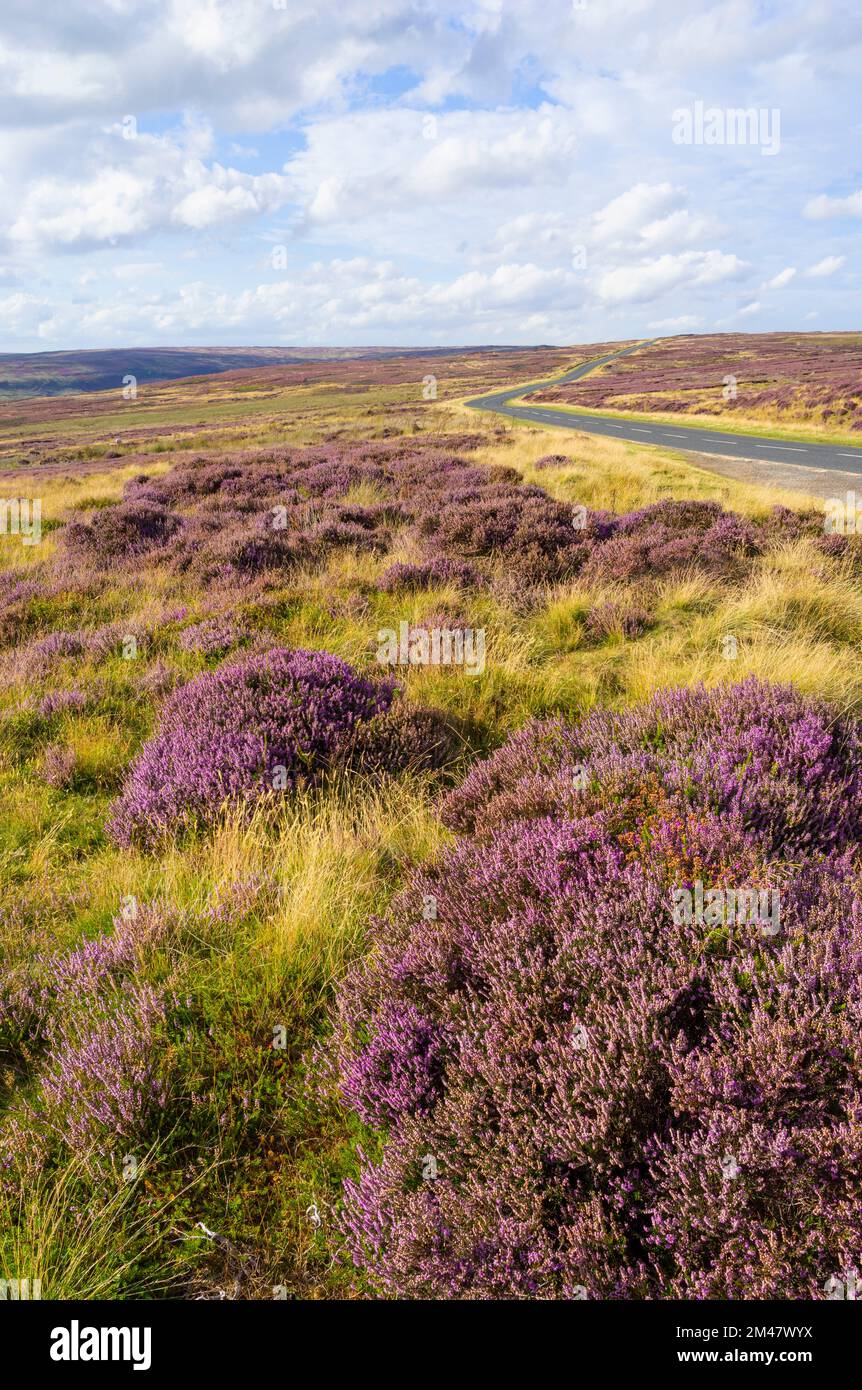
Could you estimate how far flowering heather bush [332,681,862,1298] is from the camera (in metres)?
1.56

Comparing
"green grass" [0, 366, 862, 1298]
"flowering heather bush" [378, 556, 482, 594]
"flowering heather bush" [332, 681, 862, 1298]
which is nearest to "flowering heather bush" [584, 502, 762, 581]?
"green grass" [0, 366, 862, 1298]

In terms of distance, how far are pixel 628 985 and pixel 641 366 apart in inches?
4465

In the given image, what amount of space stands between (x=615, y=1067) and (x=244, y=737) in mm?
2934

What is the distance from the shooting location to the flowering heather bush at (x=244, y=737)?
3.90m

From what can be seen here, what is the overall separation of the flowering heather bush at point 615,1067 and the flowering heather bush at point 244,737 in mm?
1519

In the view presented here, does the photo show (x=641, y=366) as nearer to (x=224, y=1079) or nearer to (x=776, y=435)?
(x=776, y=435)

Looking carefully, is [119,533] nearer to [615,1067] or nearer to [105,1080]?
[105,1080]

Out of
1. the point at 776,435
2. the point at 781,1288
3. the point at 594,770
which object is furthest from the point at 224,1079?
the point at 776,435

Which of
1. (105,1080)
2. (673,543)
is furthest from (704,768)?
(673,543)

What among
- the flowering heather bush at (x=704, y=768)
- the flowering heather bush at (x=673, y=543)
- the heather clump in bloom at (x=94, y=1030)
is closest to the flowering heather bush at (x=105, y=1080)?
the heather clump in bloom at (x=94, y=1030)

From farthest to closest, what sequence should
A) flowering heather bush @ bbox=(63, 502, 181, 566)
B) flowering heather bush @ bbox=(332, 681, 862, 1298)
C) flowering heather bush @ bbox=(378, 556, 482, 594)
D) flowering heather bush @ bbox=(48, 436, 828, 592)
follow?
flowering heather bush @ bbox=(63, 502, 181, 566), flowering heather bush @ bbox=(48, 436, 828, 592), flowering heather bush @ bbox=(378, 556, 482, 594), flowering heather bush @ bbox=(332, 681, 862, 1298)

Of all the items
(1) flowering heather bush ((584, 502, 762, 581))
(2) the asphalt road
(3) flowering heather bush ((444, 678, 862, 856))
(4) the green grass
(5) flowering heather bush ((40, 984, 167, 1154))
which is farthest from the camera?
(2) the asphalt road

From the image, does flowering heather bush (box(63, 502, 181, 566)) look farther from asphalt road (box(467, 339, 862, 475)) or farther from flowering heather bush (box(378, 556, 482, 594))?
asphalt road (box(467, 339, 862, 475))

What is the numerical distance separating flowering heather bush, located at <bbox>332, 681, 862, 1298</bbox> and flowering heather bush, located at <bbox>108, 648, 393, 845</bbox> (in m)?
1.52
